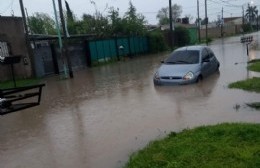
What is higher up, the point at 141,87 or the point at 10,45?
the point at 10,45

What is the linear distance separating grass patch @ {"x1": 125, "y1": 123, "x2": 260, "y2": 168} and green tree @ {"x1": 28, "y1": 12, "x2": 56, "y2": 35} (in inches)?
1988

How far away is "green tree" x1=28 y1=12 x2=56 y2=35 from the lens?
57.3m

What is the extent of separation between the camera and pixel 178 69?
14.6 m

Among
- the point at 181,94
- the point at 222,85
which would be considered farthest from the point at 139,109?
the point at 222,85

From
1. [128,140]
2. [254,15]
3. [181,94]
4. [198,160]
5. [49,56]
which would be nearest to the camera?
[198,160]

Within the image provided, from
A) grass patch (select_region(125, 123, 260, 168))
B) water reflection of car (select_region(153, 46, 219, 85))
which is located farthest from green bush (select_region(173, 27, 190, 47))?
grass patch (select_region(125, 123, 260, 168))

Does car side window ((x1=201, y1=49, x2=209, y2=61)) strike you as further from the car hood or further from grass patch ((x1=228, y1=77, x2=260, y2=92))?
grass patch ((x1=228, y1=77, x2=260, y2=92))

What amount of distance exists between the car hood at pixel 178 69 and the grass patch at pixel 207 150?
7.28 metres

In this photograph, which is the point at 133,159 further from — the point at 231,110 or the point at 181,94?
the point at 181,94

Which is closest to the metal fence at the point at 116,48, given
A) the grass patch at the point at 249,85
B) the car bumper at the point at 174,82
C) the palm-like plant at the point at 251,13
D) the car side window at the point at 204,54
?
the car side window at the point at 204,54

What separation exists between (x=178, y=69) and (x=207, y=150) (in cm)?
875

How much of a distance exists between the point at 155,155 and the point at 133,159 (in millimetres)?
341

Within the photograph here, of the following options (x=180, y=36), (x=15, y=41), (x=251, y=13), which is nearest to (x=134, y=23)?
(x=180, y=36)

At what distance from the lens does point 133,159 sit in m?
6.16
